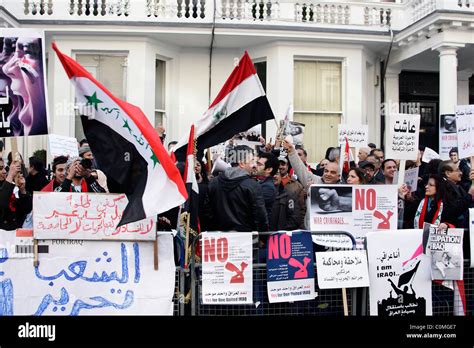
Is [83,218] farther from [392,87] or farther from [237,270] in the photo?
[392,87]

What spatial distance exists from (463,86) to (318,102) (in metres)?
4.35

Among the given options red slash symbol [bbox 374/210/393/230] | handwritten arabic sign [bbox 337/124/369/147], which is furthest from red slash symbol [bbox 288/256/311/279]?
handwritten arabic sign [bbox 337/124/369/147]

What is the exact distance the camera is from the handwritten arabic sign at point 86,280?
573cm

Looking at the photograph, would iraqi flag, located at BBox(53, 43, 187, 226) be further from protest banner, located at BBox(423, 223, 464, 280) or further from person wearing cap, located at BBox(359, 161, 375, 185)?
person wearing cap, located at BBox(359, 161, 375, 185)

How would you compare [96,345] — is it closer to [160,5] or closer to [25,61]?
[25,61]

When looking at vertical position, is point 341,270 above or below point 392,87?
below

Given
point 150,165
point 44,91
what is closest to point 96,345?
point 150,165

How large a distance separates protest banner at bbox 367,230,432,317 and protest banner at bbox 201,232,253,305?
1.24m

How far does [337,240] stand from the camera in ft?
20.3

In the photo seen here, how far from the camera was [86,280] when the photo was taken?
5.76m

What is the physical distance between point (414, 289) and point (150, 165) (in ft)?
9.57

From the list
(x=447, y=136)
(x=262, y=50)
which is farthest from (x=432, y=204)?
(x=262, y=50)

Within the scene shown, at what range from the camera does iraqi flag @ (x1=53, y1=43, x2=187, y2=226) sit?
5.57m

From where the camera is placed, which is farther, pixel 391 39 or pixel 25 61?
pixel 391 39
